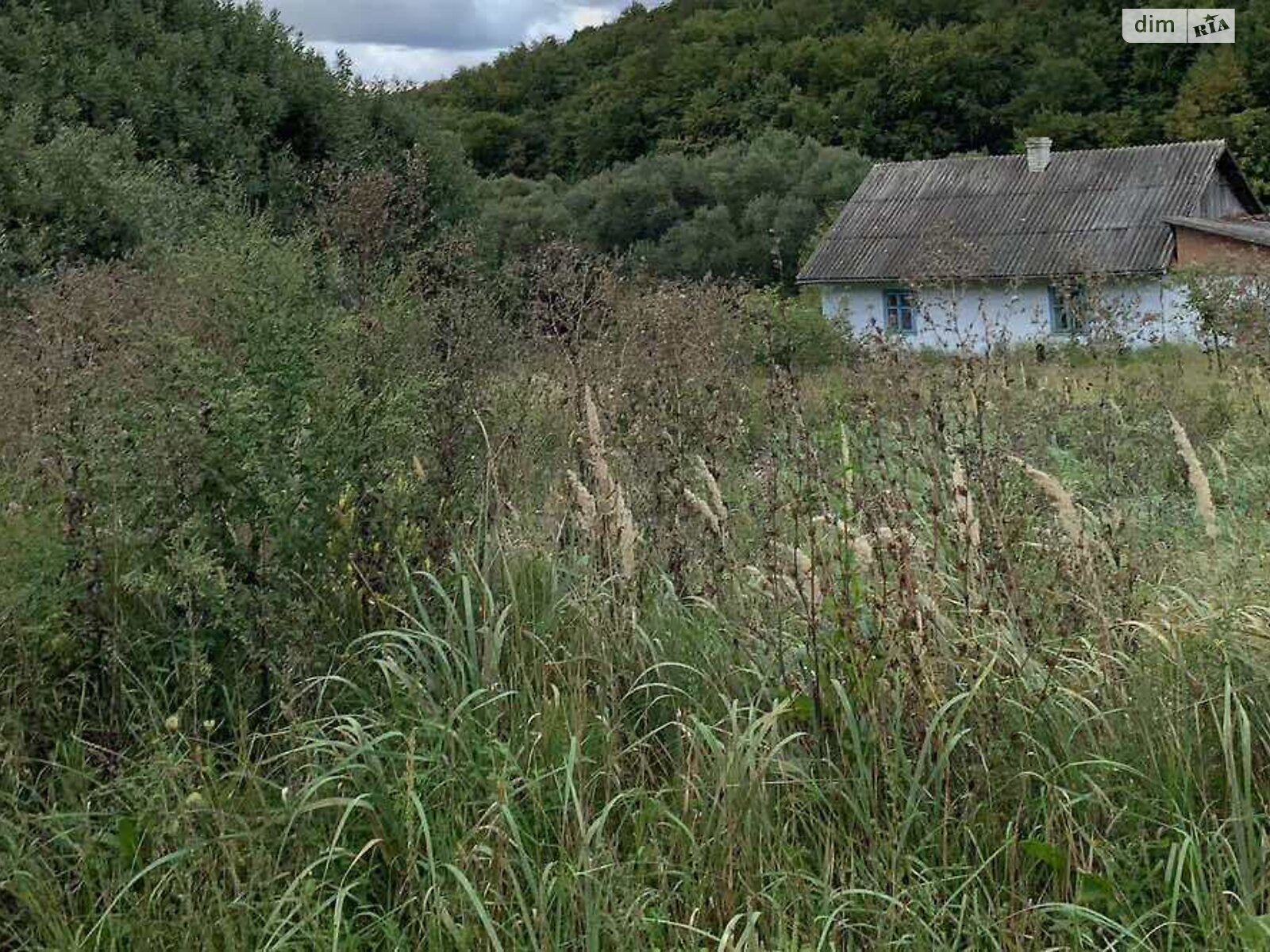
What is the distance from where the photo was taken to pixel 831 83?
51.4 metres

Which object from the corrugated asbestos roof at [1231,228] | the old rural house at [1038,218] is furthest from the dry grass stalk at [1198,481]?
the corrugated asbestos roof at [1231,228]

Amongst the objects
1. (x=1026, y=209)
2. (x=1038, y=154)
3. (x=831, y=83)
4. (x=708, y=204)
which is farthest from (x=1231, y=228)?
(x=831, y=83)

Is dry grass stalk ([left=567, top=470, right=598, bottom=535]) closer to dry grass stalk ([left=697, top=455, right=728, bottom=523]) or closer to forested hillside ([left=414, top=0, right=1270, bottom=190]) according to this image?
dry grass stalk ([left=697, top=455, right=728, bottom=523])

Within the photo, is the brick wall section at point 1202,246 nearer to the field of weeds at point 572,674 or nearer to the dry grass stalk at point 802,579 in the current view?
the field of weeds at point 572,674

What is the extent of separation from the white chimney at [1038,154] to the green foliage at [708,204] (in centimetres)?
642

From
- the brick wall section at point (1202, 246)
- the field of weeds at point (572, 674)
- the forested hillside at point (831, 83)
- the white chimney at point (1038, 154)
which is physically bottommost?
the field of weeds at point (572, 674)

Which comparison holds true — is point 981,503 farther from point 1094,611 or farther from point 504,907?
point 504,907

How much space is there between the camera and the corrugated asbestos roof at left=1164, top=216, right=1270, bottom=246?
28547 millimetres

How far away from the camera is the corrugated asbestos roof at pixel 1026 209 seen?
105 ft

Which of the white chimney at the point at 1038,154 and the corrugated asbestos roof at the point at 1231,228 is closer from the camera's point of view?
the corrugated asbestos roof at the point at 1231,228

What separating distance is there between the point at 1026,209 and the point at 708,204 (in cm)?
1218

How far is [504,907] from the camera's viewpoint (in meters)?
2.82

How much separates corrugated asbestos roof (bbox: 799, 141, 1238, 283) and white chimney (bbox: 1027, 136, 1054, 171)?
0.65 ft

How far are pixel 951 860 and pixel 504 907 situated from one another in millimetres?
976
